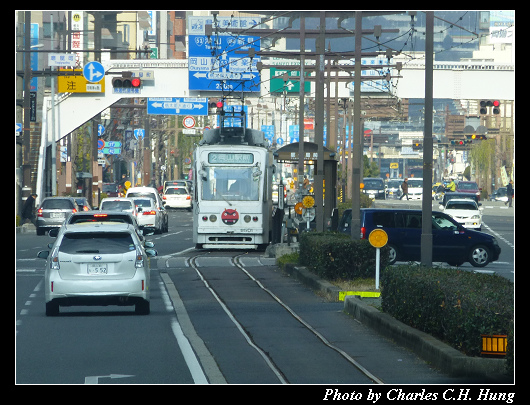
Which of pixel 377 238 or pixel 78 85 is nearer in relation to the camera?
pixel 377 238

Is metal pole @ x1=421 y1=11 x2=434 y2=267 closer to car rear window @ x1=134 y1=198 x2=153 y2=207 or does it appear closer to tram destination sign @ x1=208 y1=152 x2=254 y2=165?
tram destination sign @ x1=208 y1=152 x2=254 y2=165

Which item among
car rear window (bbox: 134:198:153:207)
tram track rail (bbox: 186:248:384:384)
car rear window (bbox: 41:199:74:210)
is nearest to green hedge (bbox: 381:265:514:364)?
tram track rail (bbox: 186:248:384:384)

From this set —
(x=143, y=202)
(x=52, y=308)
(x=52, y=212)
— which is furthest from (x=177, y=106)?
(x=52, y=308)

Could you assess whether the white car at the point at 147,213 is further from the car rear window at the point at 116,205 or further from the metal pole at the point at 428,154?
the metal pole at the point at 428,154

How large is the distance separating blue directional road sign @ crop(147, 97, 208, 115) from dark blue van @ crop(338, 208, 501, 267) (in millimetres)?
30314

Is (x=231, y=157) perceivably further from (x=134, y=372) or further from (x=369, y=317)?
(x=134, y=372)

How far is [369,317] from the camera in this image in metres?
15.8

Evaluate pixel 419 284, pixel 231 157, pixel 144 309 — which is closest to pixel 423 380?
pixel 419 284

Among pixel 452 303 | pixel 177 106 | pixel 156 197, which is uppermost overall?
pixel 177 106

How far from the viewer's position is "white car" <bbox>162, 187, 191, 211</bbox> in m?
74.8

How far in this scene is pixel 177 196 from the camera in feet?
246

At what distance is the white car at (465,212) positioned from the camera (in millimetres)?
47531

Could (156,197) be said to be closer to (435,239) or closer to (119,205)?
(119,205)

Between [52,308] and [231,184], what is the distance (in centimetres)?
1748
